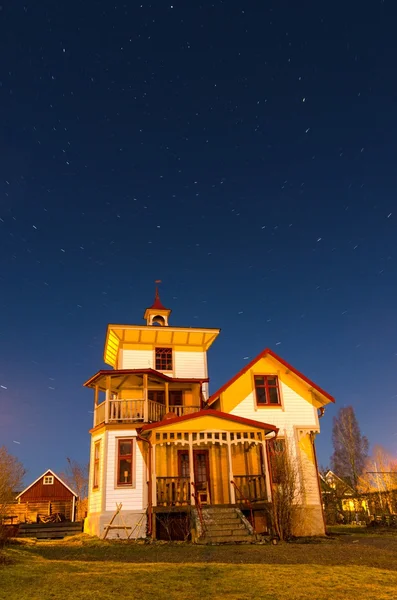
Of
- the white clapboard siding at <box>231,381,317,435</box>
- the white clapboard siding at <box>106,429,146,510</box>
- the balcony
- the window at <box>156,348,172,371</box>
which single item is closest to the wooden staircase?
the white clapboard siding at <box>106,429,146,510</box>

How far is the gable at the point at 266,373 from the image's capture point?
2741 centimetres

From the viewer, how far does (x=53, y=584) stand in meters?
9.03

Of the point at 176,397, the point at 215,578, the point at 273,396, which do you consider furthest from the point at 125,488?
the point at 215,578

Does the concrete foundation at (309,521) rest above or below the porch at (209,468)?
below

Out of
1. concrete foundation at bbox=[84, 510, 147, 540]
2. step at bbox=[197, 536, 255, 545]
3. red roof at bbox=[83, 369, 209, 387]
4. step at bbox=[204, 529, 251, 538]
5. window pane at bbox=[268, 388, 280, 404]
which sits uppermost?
red roof at bbox=[83, 369, 209, 387]

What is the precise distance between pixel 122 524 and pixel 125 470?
8.13 ft

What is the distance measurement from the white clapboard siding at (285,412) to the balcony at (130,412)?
277 cm

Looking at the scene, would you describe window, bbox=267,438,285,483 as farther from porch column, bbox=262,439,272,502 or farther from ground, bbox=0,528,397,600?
ground, bbox=0,528,397,600

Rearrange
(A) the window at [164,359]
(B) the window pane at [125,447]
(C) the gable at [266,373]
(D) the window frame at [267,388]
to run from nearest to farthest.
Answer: (B) the window pane at [125,447] < (C) the gable at [266,373] < (D) the window frame at [267,388] < (A) the window at [164,359]

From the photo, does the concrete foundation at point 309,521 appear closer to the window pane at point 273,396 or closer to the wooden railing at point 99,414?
the window pane at point 273,396

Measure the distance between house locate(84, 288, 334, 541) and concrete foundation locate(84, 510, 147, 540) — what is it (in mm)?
46

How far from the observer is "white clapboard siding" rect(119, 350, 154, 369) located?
3031 centimetres

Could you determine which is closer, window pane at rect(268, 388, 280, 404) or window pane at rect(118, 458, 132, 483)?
window pane at rect(118, 458, 132, 483)

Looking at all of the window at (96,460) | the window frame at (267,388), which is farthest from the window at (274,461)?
the window at (96,460)
